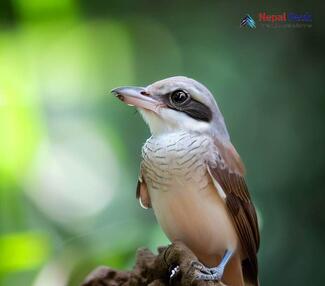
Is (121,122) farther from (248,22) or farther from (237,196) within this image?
(237,196)

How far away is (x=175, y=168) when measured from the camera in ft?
3.72

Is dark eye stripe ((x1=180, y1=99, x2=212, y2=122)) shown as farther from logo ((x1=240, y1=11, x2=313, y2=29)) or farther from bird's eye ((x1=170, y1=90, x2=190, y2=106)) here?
logo ((x1=240, y1=11, x2=313, y2=29))

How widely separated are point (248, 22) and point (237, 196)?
0.63 meters

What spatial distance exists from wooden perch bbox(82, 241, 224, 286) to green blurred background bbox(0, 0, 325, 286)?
1.08 feet

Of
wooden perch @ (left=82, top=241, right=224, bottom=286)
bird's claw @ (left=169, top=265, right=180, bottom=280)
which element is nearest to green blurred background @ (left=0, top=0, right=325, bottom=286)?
wooden perch @ (left=82, top=241, right=224, bottom=286)

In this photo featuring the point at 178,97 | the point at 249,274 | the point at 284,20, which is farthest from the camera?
the point at 284,20

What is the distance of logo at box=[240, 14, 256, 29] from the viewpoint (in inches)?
63.0

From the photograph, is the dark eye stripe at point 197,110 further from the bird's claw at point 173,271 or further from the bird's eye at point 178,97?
the bird's claw at point 173,271

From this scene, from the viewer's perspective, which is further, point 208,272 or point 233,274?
point 233,274

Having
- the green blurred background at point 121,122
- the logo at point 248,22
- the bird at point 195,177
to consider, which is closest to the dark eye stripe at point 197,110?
the bird at point 195,177

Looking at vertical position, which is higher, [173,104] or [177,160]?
[173,104]

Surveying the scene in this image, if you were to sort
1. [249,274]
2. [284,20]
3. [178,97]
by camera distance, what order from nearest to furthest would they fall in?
[178,97] → [249,274] → [284,20]

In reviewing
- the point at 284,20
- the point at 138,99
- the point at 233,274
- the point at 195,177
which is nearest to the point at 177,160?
the point at 195,177

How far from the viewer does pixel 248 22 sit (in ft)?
5.26
